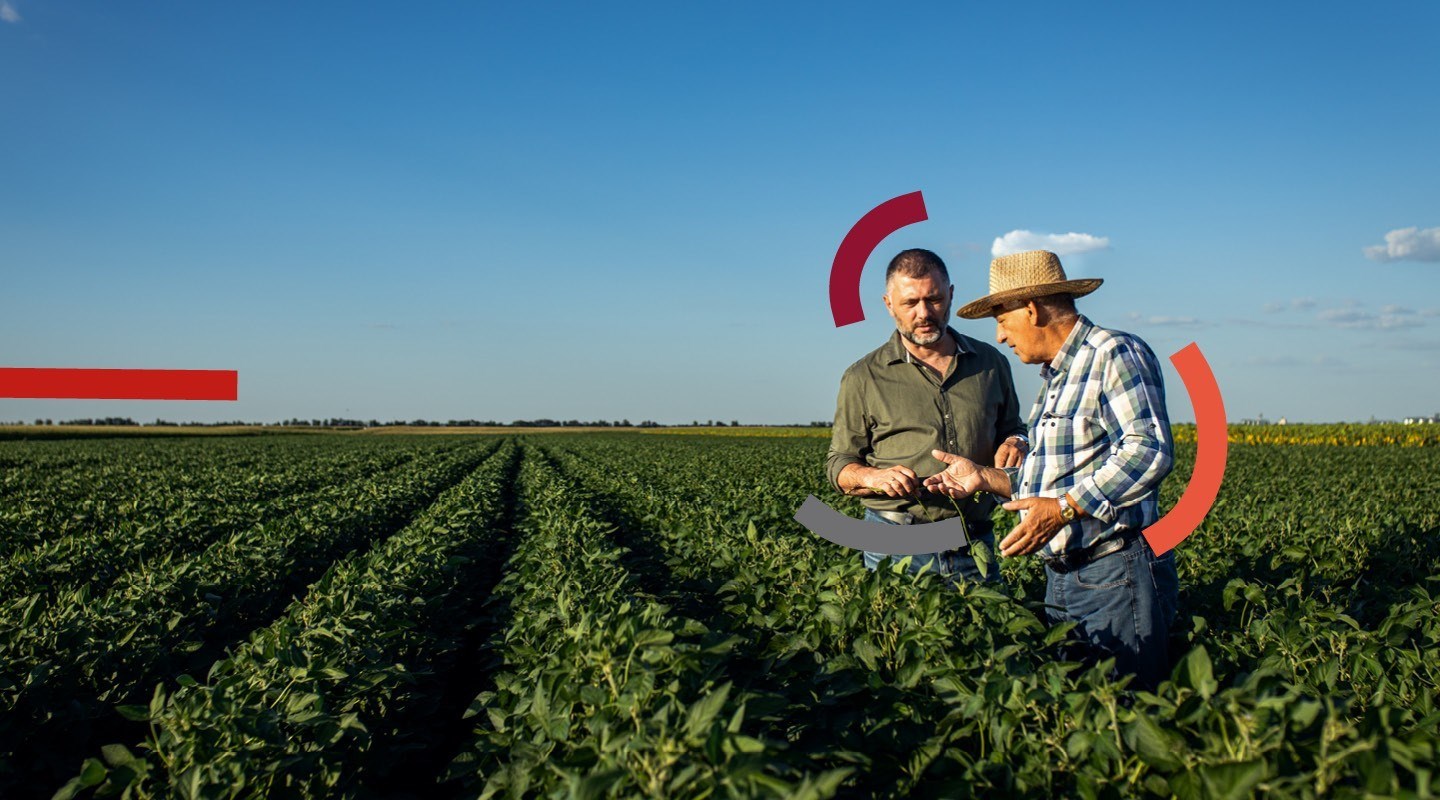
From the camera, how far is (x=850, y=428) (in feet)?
12.9

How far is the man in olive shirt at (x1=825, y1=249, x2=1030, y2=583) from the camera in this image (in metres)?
3.63

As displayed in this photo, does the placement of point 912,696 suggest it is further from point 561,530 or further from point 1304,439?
point 1304,439

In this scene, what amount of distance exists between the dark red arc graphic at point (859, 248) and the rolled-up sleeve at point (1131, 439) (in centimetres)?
115

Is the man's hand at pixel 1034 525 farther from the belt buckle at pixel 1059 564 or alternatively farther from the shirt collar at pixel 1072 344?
the shirt collar at pixel 1072 344

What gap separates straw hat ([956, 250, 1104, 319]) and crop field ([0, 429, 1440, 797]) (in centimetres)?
112

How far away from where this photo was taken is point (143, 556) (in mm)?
9578

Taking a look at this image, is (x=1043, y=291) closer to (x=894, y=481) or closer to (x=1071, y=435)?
(x=1071, y=435)

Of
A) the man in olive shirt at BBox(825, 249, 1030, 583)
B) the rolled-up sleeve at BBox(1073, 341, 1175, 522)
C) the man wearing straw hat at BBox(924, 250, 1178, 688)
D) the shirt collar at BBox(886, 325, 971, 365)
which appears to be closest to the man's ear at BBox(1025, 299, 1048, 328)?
the man wearing straw hat at BBox(924, 250, 1178, 688)

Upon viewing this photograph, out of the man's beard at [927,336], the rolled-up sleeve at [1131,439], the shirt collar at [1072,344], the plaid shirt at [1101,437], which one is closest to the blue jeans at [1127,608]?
the plaid shirt at [1101,437]

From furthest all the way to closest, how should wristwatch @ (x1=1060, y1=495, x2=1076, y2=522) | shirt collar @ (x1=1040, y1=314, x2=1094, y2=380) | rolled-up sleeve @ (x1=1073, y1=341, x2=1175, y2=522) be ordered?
A: shirt collar @ (x1=1040, y1=314, x2=1094, y2=380)
wristwatch @ (x1=1060, y1=495, x2=1076, y2=522)
rolled-up sleeve @ (x1=1073, y1=341, x2=1175, y2=522)

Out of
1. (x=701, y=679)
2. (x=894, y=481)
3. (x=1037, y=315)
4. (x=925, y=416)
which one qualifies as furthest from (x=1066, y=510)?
(x=701, y=679)

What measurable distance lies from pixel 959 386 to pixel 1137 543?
1.15 meters

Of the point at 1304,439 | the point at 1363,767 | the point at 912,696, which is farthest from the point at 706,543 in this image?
the point at 1304,439

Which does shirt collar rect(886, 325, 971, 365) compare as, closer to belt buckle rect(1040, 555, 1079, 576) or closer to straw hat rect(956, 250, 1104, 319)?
straw hat rect(956, 250, 1104, 319)
